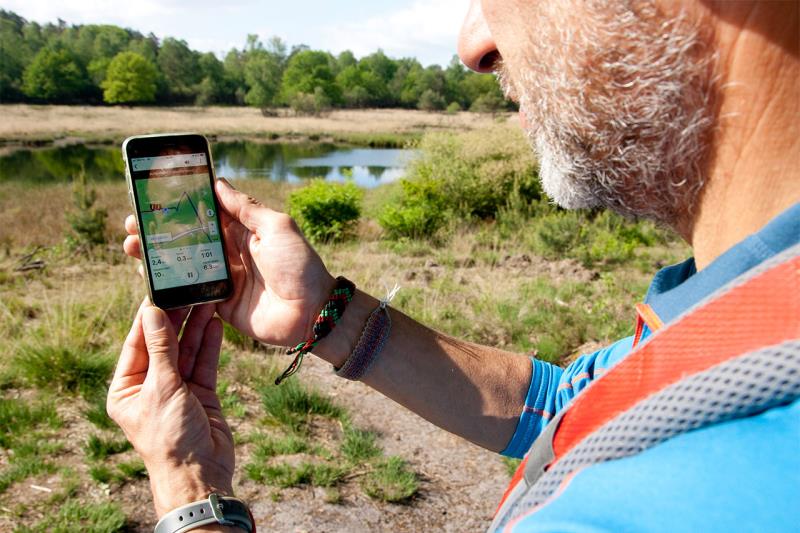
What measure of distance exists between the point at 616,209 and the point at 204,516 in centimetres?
110

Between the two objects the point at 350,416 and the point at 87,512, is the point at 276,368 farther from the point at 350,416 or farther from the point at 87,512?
the point at 87,512

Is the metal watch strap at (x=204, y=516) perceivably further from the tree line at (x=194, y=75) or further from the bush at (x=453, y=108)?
the bush at (x=453, y=108)

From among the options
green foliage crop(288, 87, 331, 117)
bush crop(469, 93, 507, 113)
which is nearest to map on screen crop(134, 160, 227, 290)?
bush crop(469, 93, 507, 113)

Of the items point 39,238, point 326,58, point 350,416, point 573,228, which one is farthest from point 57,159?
point 326,58

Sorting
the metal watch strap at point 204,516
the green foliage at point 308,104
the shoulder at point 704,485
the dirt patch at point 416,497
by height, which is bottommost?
the dirt patch at point 416,497

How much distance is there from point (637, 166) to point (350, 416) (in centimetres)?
335

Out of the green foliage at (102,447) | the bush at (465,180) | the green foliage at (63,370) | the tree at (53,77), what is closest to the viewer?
the green foliage at (102,447)

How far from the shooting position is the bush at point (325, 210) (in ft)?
37.2

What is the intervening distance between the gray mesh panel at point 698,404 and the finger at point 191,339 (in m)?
1.28

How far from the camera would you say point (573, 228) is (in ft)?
29.9

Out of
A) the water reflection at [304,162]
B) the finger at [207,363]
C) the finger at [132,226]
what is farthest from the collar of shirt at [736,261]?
the water reflection at [304,162]

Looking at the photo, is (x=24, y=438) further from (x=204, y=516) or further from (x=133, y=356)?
(x=204, y=516)

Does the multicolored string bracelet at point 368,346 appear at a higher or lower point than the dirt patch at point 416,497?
higher

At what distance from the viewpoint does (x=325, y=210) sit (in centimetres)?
1156
